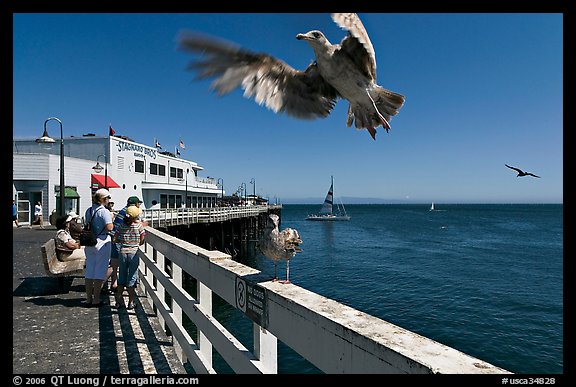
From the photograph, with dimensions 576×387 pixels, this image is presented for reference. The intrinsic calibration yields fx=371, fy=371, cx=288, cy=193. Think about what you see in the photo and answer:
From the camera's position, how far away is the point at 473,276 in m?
24.8

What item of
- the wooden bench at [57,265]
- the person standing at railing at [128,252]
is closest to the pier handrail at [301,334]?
the person standing at railing at [128,252]

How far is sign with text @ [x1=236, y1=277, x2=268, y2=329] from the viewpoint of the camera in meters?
1.94

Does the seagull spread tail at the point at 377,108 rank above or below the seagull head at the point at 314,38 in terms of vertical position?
below

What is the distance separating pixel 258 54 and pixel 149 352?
316 cm

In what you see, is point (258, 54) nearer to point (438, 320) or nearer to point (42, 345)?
point (42, 345)

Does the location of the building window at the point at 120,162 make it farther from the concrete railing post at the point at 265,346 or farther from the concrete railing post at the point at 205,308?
the concrete railing post at the point at 265,346

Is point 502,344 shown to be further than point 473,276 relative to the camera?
No

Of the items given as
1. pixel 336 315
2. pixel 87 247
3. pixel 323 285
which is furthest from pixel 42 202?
pixel 336 315

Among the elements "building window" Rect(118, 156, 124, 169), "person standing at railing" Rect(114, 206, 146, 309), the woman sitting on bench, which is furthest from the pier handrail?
"building window" Rect(118, 156, 124, 169)

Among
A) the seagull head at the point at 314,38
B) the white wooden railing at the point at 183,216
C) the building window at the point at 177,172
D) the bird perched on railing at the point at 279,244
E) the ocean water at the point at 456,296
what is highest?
the building window at the point at 177,172

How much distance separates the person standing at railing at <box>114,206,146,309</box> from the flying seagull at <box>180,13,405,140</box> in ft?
8.40

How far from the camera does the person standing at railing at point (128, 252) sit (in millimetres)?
5117

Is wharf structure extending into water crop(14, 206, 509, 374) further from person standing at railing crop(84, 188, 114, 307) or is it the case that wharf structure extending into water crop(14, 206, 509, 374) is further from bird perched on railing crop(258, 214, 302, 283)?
person standing at railing crop(84, 188, 114, 307)
